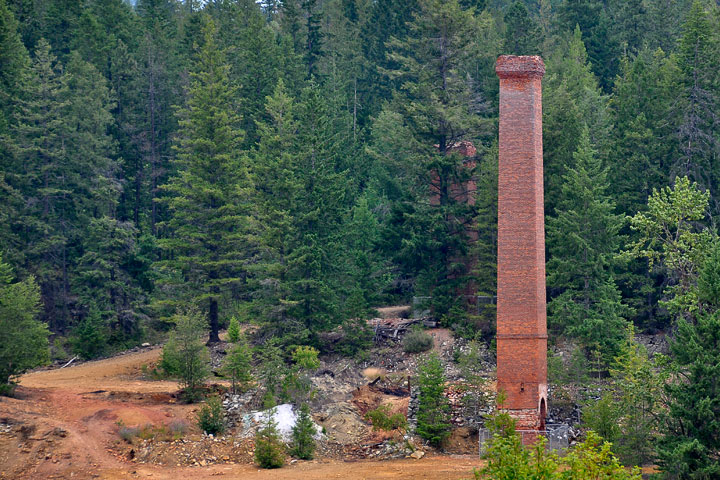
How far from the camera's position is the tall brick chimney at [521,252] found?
29.9 metres

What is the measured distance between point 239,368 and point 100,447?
617cm

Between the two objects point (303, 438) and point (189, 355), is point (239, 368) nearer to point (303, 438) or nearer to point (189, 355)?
point (189, 355)

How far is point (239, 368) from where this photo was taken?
35219 millimetres

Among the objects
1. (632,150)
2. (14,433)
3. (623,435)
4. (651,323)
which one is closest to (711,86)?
(632,150)

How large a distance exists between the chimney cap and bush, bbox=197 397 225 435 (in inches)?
602

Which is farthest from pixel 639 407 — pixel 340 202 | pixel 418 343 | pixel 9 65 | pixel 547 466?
pixel 9 65

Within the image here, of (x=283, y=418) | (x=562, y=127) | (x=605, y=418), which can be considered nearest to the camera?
(x=605, y=418)

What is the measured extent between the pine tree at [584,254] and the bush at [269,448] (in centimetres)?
1331

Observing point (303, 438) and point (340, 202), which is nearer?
point (303, 438)

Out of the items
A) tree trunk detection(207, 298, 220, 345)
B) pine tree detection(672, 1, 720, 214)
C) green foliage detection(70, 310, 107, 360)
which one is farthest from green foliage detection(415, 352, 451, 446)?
green foliage detection(70, 310, 107, 360)

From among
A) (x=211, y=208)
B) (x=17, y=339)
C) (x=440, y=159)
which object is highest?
(x=440, y=159)

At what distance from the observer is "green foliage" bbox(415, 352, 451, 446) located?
1288 inches

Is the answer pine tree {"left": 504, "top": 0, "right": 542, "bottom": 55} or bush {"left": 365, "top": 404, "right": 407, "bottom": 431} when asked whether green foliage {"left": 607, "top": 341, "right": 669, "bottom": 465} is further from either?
pine tree {"left": 504, "top": 0, "right": 542, "bottom": 55}

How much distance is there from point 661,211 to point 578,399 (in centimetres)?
753
